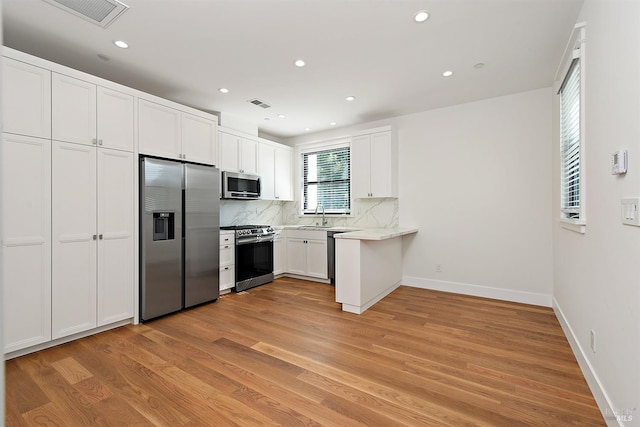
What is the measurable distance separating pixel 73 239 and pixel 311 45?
2759 mm

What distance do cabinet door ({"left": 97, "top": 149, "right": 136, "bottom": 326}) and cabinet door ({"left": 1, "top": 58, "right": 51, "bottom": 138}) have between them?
47 cm

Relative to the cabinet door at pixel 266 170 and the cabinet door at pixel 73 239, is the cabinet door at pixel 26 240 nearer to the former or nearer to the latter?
the cabinet door at pixel 73 239

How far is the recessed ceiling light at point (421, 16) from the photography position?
2322 millimetres

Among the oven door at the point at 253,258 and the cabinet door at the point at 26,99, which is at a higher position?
the cabinet door at the point at 26,99

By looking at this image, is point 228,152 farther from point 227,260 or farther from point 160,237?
point 160,237

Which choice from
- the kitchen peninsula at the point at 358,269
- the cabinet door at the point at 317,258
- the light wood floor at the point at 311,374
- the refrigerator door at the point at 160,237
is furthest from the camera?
the cabinet door at the point at 317,258

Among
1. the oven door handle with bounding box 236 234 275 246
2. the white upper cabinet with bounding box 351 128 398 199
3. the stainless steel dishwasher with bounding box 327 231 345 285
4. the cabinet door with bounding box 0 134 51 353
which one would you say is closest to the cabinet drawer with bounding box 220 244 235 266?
the oven door handle with bounding box 236 234 275 246

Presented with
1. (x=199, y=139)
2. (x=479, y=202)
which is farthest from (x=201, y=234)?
(x=479, y=202)

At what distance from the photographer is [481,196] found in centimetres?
412

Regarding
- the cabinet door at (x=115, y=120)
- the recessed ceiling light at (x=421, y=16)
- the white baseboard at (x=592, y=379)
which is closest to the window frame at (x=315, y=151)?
the recessed ceiling light at (x=421, y=16)

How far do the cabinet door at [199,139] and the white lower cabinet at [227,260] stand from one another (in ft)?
3.39

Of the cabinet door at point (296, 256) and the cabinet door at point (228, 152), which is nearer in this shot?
the cabinet door at point (228, 152)

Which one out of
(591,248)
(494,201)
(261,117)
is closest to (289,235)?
(261,117)

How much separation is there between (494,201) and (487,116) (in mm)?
1144
